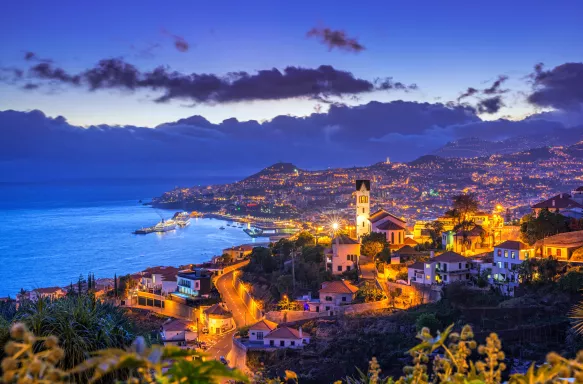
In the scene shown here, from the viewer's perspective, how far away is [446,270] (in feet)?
61.4

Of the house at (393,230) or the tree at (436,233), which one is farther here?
the house at (393,230)

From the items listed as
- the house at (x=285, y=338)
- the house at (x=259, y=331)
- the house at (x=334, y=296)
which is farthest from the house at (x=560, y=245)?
the house at (x=259, y=331)

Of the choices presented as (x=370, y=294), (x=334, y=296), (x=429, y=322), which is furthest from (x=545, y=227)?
(x=334, y=296)

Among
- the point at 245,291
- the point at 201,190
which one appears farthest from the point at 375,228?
the point at 201,190

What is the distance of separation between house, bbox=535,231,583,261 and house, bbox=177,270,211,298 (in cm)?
1558

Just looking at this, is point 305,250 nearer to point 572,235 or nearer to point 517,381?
point 572,235

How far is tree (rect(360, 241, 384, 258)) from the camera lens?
2364cm

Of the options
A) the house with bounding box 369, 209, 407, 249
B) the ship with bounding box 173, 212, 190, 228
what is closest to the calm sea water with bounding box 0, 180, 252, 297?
the ship with bounding box 173, 212, 190, 228

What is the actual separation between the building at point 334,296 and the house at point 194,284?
9105 mm

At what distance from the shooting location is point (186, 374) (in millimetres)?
1971

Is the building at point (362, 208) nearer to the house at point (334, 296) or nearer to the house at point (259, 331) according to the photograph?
the house at point (334, 296)

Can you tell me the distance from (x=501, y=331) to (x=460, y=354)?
537 inches

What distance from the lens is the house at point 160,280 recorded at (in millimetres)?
30688

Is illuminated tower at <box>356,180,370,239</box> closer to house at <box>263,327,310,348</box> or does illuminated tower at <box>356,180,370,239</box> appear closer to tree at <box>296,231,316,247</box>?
tree at <box>296,231,316,247</box>
